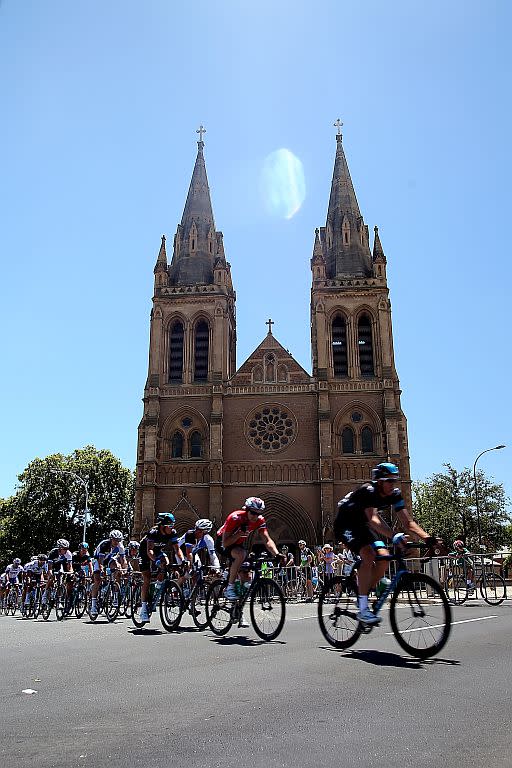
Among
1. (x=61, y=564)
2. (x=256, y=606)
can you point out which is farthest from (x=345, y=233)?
(x=256, y=606)

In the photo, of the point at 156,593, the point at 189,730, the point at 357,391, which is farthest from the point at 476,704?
the point at 357,391

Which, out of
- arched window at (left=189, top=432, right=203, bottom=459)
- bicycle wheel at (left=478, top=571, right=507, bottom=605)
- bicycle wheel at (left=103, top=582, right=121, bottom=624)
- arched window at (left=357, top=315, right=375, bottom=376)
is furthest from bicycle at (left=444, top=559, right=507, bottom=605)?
arched window at (left=357, top=315, right=375, bottom=376)

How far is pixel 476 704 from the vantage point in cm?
473

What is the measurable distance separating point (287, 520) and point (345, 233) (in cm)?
2236

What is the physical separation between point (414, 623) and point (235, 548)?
268 cm

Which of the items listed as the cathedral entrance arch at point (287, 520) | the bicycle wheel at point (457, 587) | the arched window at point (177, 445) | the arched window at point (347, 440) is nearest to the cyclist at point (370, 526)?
the bicycle wheel at point (457, 587)

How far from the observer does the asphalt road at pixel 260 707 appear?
3740mm

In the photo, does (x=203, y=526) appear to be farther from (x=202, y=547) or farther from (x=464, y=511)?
(x=464, y=511)

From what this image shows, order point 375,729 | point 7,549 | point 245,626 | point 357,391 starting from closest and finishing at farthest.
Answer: point 375,729
point 245,626
point 357,391
point 7,549

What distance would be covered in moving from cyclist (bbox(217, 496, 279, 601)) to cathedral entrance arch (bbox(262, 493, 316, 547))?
3403 cm

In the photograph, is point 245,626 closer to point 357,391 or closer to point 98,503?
point 357,391

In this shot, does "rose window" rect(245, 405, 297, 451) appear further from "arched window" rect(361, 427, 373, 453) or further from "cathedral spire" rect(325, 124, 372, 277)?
"cathedral spire" rect(325, 124, 372, 277)

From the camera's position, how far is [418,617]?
19.8 ft

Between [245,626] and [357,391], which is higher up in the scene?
[357,391]
